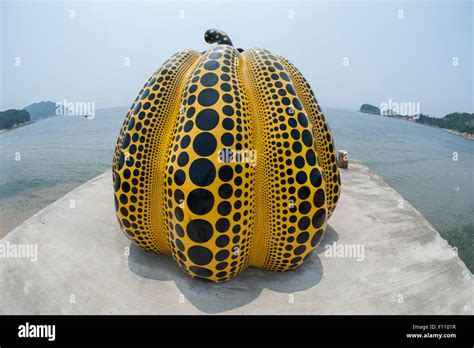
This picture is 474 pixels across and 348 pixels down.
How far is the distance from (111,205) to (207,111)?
6.93 metres

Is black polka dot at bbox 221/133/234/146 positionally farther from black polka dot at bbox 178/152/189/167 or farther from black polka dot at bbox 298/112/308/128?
black polka dot at bbox 298/112/308/128

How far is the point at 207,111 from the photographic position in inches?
204

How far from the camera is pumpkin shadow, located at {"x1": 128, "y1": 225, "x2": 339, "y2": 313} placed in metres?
5.48

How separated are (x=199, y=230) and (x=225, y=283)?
1.74m

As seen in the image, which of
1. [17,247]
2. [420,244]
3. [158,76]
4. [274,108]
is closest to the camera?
[274,108]

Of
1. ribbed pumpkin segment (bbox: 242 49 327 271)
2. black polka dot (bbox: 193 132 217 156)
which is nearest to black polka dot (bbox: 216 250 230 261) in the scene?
ribbed pumpkin segment (bbox: 242 49 327 271)

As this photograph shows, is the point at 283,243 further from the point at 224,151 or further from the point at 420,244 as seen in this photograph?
the point at 420,244

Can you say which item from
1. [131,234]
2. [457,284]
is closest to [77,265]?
[131,234]

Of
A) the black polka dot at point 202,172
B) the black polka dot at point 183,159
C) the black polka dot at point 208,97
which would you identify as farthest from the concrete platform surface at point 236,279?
the black polka dot at point 208,97

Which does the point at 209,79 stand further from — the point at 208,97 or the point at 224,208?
the point at 224,208

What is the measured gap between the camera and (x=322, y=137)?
21.5ft

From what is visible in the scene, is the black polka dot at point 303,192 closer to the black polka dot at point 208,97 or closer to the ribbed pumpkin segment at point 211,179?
the ribbed pumpkin segment at point 211,179

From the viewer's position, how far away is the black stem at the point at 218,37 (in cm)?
787

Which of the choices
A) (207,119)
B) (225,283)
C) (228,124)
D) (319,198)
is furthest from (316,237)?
(207,119)
